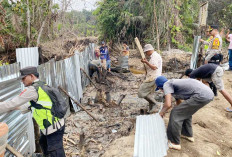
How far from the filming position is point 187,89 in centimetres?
364

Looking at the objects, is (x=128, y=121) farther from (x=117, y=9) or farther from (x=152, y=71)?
(x=117, y=9)

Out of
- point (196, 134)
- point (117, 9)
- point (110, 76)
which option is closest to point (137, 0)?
point (117, 9)

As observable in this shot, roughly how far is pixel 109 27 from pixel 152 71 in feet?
48.6

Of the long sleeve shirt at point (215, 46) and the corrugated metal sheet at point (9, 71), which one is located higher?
the long sleeve shirt at point (215, 46)

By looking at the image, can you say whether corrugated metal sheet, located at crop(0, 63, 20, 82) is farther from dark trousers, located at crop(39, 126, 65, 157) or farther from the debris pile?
the debris pile

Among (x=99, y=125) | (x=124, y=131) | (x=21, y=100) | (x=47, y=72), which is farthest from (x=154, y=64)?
(x=21, y=100)

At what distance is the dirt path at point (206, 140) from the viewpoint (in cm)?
378

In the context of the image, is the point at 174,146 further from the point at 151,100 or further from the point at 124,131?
the point at 151,100

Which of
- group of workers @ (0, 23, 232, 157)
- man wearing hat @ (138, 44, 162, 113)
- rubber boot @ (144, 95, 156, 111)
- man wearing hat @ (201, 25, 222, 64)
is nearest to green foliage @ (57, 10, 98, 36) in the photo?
man wearing hat @ (138, 44, 162, 113)

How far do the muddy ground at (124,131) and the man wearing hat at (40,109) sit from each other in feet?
2.83

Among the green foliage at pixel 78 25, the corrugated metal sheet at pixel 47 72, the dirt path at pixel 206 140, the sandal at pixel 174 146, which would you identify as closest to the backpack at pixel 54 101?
the dirt path at pixel 206 140

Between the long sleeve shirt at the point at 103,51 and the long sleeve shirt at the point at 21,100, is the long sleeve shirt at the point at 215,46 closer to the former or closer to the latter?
the long sleeve shirt at the point at 21,100

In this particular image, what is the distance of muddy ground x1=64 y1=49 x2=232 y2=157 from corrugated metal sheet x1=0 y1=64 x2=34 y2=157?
972 mm

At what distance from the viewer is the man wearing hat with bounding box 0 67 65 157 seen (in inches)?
102
